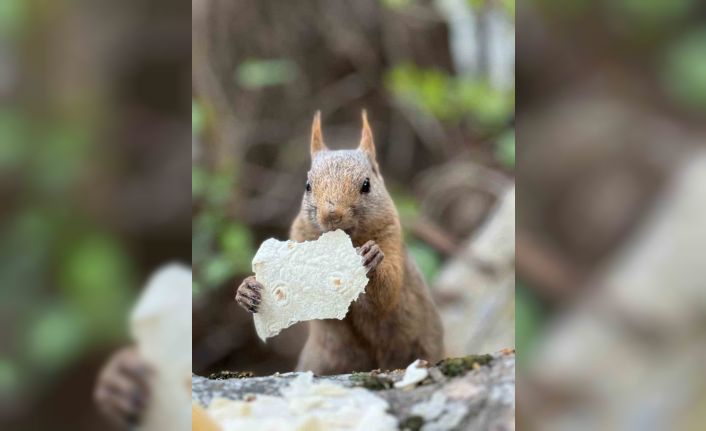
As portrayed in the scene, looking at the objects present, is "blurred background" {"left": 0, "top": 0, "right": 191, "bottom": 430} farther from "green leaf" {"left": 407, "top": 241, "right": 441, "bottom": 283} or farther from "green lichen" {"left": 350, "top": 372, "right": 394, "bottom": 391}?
"green leaf" {"left": 407, "top": 241, "right": 441, "bottom": 283}

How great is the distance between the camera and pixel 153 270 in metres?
0.92

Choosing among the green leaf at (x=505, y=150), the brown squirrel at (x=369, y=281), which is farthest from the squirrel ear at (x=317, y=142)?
the green leaf at (x=505, y=150)

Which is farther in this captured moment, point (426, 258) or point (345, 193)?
point (426, 258)

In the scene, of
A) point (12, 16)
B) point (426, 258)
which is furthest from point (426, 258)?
point (12, 16)

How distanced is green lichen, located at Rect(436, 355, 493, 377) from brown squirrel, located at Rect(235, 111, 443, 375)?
128 mm

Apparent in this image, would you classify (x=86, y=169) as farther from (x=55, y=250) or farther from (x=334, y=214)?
(x=334, y=214)

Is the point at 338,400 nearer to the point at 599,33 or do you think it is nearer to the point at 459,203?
the point at 599,33

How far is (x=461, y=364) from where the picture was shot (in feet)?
3.00

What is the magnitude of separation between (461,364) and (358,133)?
410 millimetres

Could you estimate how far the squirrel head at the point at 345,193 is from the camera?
0.94m

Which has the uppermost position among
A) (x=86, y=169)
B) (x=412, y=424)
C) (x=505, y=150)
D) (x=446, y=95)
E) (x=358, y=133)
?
(x=446, y=95)

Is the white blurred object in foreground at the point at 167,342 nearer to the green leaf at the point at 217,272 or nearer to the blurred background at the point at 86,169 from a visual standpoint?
the blurred background at the point at 86,169

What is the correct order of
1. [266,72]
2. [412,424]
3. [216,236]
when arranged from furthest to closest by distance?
[266,72] → [216,236] → [412,424]

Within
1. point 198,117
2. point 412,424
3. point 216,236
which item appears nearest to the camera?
point 412,424
